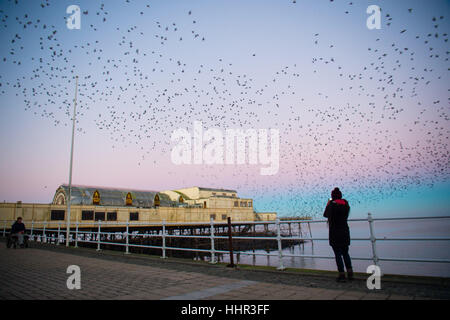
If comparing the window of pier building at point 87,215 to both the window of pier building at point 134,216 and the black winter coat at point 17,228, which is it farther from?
the black winter coat at point 17,228

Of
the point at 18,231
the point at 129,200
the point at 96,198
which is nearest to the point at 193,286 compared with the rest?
the point at 18,231

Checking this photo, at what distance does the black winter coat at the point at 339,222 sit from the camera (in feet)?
19.7

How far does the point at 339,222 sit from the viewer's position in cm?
605

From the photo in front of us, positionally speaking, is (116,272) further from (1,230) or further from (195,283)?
(1,230)

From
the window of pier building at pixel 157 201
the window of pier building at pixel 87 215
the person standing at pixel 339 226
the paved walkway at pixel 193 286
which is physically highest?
the person standing at pixel 339 226

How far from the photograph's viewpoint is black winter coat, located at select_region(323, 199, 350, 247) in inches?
236

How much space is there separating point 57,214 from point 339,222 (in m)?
37.6

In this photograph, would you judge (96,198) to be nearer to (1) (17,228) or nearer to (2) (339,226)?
→ (1) (17,228)

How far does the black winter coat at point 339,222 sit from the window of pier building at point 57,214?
37.0 m

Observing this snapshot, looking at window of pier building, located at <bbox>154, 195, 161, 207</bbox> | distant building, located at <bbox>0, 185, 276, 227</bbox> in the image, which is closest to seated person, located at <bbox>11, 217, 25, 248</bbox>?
distant building, located at <bbox>0, 185, 276, 227</bbox>

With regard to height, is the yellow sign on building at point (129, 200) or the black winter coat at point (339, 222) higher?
the black winter coat at point (339, 222)

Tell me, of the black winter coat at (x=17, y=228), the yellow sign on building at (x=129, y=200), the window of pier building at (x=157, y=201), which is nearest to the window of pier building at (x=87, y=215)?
the yellow sign on building at (x=129, y=200)
